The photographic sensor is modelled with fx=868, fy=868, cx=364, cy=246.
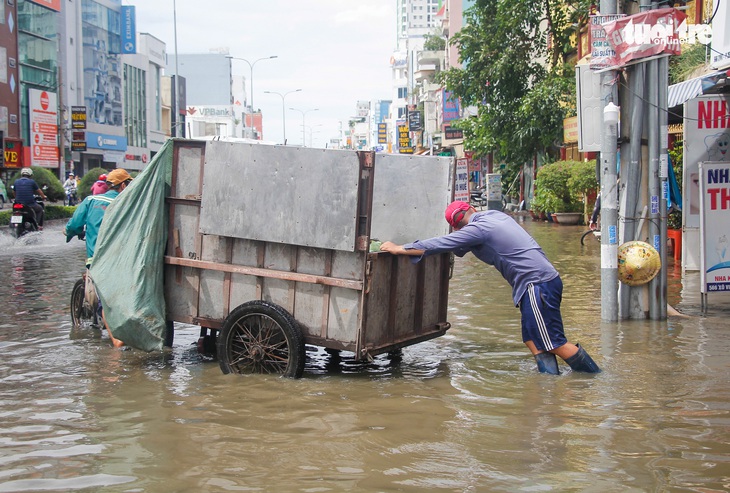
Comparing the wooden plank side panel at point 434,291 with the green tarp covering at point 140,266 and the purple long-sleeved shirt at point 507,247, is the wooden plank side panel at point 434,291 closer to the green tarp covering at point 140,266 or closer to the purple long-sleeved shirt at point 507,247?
the purple long-sleeved shirt at point 507,247

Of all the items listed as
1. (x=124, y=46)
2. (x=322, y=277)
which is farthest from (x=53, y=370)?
(x=124, y=46)

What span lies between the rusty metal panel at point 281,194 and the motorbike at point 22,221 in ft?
55.4

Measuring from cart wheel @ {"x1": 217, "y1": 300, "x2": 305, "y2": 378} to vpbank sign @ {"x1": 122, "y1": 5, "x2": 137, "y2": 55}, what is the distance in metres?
69.0

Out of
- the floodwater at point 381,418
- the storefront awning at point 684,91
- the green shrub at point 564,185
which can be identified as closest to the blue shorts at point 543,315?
the floodwater at point 381,418

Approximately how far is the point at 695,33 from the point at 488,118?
15.1m

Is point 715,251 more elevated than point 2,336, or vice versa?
point 715,251

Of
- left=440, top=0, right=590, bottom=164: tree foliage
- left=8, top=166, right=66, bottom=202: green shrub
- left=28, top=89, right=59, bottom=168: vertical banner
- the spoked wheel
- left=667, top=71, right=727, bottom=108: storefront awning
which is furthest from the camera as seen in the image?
left=28, top=89, right=59, bottom=168: vertical banner

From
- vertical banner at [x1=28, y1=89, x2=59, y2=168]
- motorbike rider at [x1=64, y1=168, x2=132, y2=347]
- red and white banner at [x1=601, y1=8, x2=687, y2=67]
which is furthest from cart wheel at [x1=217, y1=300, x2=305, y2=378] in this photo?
vertical banner at [x1=28, y1=89, x2=59, y2=168]

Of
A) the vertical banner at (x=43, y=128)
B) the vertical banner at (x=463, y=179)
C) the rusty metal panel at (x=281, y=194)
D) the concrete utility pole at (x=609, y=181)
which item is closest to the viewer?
the rusty metal panel at (x=281, y=194)

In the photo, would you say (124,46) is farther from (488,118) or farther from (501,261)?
(501,261)

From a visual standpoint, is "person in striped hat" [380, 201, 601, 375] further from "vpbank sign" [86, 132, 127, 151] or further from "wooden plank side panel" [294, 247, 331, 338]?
"vpbank sign" [86, 132, 127, 151]

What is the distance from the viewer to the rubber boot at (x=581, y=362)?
678 cm

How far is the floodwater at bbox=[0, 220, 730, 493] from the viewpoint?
15.0 feet

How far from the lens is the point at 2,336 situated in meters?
8.95
